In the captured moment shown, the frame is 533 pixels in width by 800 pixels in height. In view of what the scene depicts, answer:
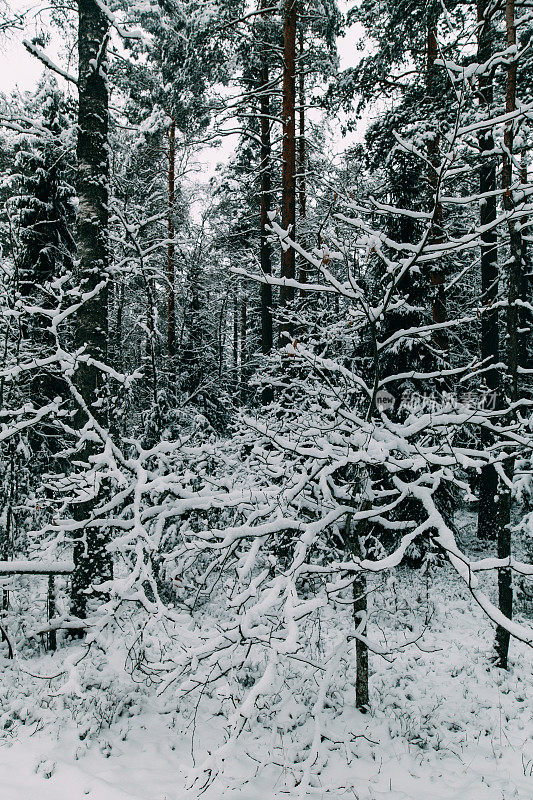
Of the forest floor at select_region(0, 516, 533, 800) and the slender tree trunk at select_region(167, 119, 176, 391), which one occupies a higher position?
the slender tree trunk at select_region(167, 119, 176, 391)

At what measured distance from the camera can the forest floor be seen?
13.1ft

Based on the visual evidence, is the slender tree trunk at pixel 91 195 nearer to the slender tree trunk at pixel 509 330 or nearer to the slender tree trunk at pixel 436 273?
the slender tree trunk at pixel 509 330

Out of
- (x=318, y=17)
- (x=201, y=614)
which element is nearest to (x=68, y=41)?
(x=318, y=17)

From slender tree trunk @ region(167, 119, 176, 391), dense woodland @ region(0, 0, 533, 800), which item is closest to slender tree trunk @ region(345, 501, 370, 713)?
dense woodland @ region(0, 0, 533, 800)

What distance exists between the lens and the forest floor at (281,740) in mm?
→ 4004

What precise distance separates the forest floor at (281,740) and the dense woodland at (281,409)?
0.12 meters

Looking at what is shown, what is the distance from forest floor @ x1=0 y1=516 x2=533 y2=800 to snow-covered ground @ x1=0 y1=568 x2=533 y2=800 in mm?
12

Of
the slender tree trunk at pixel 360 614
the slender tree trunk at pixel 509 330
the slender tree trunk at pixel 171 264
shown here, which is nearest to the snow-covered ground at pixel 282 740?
the slender tree trunk at pixel 360 614

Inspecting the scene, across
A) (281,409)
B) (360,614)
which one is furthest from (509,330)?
(360,614)

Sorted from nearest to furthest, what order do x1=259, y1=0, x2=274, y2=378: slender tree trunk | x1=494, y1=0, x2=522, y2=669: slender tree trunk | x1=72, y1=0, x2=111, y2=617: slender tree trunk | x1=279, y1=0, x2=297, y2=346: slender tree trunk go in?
1. x1=494, y1=0, x2=522, y2=669: slender tree trunk
2. x1=72, y1=0, x2=111, y2=617: slender tree trunk
3. x1=279, y1=0, x2=297, y2=346: slender tree trunk
4. x1=259, y1=0, x2=274, y2=378: slender tree trunk

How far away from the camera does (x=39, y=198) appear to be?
11.9 metres

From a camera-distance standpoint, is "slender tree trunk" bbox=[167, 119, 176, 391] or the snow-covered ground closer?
the snow-covered ground

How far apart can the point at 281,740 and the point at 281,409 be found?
335 centimetres

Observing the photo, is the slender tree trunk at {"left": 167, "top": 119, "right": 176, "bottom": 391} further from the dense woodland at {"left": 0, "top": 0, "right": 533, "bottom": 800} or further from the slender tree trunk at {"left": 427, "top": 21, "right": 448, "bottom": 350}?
the slender tree trunk at {"left": 427, "top": 21, "right": 448, "bottom": 350}
